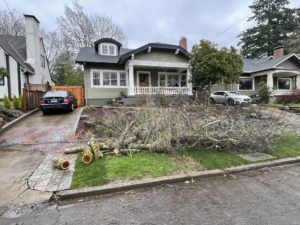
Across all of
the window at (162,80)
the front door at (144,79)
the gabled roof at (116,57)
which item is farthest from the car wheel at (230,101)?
the front door at (144,79)

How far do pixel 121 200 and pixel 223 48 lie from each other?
16715 millimetres

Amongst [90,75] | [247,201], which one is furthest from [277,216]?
[90,75]

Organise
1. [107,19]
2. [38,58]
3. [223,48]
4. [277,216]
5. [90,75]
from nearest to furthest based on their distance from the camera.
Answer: [277,216], [223,48], [90,75], [38,58], [107,19]

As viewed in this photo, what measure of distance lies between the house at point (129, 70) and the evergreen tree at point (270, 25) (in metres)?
25.6

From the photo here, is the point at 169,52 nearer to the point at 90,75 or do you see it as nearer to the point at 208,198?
the point at 90,75

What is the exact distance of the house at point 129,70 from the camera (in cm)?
1828

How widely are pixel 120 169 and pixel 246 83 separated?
81.7 feet

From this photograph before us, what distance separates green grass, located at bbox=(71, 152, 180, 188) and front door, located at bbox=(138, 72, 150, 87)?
15.9 meters

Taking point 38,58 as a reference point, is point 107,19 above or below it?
above

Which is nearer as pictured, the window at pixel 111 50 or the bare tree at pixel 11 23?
the window at pixel 111 50

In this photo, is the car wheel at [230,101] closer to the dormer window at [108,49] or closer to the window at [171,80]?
the window at [171,80]

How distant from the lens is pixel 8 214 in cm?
337

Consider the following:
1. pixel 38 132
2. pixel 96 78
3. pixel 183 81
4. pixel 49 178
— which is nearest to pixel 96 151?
pixel 49 178

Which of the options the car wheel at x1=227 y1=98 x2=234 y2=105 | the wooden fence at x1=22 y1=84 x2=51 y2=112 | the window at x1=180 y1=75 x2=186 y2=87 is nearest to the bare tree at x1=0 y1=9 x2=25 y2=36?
the wooden fence at x1=22 y1=84 x2=51 y2=112
